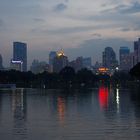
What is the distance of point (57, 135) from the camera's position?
1797 cm

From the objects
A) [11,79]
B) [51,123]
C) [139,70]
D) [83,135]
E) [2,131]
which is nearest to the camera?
[83,135]

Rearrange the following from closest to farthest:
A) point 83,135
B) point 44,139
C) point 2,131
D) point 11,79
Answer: point 44,139
point 83,135
point 2,131
point 11,79

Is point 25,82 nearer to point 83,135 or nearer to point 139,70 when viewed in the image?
point 139,70

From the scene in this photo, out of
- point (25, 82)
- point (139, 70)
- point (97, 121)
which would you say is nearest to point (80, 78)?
point (25, 82)

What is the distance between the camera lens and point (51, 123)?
22516mm

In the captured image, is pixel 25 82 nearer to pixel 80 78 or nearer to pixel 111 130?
pixel 80 78

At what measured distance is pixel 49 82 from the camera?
193875 millimetres

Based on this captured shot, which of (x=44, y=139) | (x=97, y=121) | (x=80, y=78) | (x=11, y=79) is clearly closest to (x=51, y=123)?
(x=97, y=121)

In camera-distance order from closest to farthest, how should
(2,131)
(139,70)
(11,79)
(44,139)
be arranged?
(44,139) → (2,131) → (139,70) → (11,79)

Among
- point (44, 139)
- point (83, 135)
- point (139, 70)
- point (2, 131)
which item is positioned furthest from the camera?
point (139, 70)

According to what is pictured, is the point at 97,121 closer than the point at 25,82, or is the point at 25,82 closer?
the point at 97,121

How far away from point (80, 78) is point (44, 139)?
6988 inches

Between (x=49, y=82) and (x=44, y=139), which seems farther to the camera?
(x=49, y=82)

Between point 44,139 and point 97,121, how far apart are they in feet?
23.3
